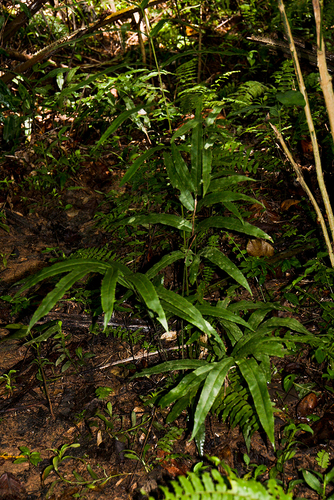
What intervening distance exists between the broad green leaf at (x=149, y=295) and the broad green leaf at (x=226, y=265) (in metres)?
0.34

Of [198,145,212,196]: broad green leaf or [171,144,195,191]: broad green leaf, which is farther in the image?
[171,144,195,191]: broad green leaf

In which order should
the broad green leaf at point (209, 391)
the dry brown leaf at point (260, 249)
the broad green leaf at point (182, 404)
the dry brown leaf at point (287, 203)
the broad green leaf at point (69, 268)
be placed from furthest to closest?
the dry brown leaf at point (287, 203), the dry brown leaf at point (260, 249), the broad green leaf at point (182, 404), the broad green leaf at point (209, 391), the broad green leaf at point (69, 268)

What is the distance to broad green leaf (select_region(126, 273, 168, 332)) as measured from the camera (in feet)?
3.98

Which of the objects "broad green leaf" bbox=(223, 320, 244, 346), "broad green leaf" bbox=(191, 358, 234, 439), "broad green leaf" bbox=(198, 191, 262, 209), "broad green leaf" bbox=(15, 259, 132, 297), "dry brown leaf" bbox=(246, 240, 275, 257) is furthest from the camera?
"dry brown leaf" bbox=(246, 240, 275, 257)

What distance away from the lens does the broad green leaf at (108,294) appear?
116 centimetres

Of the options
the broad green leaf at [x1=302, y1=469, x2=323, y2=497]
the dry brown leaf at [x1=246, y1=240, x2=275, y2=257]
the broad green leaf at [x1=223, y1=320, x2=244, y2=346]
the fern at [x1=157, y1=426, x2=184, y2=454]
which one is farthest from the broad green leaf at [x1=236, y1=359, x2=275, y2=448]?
the dry brown leaf at [x1=246, y1=240, x2=275, y2=257]

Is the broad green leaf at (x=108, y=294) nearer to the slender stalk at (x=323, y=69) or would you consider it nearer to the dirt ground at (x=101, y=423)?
the dirt ground at (x=101, y=423)

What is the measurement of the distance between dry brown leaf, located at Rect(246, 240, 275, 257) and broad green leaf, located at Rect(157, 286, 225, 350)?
3.56 feet

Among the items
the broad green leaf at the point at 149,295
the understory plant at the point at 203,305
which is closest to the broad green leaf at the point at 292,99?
the understory plant at the point at 203,305

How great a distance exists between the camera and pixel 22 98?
340 cm

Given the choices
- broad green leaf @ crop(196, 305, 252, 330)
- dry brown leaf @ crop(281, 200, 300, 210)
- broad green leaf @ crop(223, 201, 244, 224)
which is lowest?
broad green leaf @ crop(196, 305, 252, 330)

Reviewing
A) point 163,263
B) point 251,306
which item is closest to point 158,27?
point 163,263

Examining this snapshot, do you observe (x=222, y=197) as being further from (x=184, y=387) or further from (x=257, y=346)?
(x=184, y=387)

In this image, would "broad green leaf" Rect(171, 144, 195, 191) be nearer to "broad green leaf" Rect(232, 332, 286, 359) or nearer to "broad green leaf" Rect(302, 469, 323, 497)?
"broad green leaf" Rect(232, 332, 286, 359)
